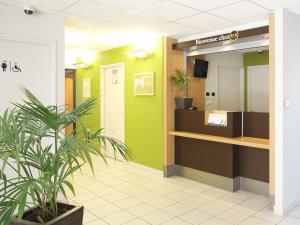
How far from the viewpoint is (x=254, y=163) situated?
3889mm

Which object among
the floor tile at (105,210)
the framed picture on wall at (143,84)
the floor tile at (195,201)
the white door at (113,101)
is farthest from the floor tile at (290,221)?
the white door at (113,101)

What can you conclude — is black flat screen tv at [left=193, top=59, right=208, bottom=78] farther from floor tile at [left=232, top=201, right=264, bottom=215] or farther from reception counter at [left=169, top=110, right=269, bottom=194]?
floor tile at [left=232, top=201, right=264, bottom=215]

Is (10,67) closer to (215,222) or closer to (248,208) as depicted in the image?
(215,222)

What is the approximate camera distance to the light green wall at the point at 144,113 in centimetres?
476

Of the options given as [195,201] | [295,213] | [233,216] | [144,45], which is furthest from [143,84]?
[295,213]

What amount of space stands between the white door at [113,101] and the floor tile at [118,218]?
2.49m

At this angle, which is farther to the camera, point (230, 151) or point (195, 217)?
point (230, 151)

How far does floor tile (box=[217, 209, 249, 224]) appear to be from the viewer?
3069 mm

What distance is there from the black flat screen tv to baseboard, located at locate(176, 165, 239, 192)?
1.72 metres

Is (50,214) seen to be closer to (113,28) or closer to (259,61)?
(113,28)

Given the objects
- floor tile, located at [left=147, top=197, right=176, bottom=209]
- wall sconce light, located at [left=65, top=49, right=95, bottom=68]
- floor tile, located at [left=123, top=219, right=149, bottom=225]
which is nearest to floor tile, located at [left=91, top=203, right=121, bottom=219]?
floor tile, located at [left=123, top=219, right=149, bottom=225]

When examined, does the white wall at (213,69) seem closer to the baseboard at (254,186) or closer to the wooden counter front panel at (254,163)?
the wooden counter front panel at (254,163)

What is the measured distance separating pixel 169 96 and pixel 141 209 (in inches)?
80.0

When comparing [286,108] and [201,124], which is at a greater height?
[286,108]
